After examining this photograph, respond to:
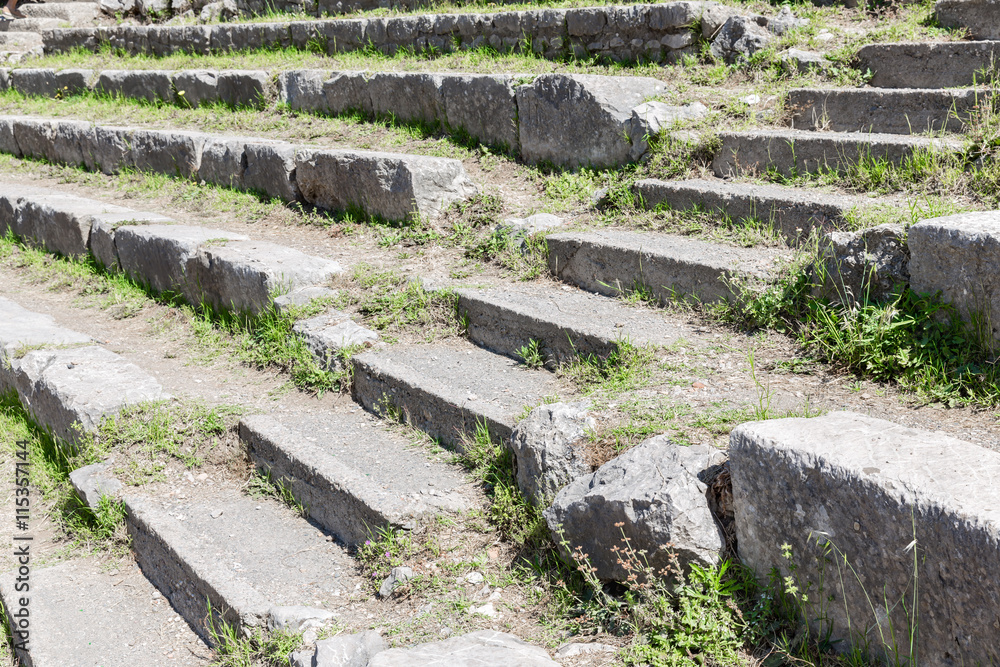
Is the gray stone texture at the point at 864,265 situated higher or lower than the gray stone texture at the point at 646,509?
higher

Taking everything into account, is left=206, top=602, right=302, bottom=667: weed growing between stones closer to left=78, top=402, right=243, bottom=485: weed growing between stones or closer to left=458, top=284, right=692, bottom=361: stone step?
left=78, top=402, right=243, bottom=485: weed growing between stones

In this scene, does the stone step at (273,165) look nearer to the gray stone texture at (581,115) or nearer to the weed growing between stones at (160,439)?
the gray stone texture at (581,115)

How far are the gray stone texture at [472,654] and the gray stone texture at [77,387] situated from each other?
2330mm

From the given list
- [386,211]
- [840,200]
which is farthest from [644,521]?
[386,211]

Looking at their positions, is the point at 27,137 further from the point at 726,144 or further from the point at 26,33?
the point at 726,144

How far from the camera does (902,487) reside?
1925 mm

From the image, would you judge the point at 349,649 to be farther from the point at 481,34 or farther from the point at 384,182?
the point at 481,34

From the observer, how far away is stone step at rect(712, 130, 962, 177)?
3910 mm

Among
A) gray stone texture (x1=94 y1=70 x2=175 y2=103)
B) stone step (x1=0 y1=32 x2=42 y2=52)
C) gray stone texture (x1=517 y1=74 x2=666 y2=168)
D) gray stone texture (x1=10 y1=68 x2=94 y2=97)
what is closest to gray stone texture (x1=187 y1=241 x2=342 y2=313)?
gray stone texture (x1=517 y1=74 x2=666 y2=168)

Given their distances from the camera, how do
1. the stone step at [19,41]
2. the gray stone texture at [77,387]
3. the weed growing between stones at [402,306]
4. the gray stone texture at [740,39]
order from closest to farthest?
1. the gray stone texture at [77,387]
2. the weed growing between stones at [402,306]
3. the gray stone texture at [740,39]
4. the stone step at [19,41]

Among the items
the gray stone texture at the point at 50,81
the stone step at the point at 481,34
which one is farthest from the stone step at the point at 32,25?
the stone step at the point at 481,34

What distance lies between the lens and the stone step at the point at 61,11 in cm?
1375

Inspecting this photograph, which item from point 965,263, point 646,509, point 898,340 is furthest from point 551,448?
point 965,263

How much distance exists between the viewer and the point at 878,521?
6.44 ft
